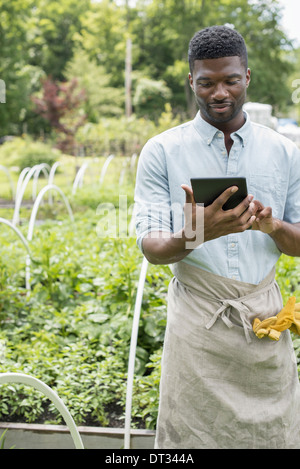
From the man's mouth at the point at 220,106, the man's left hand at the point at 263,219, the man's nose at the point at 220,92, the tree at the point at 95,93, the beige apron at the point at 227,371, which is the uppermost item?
the tree at the point at 95,93

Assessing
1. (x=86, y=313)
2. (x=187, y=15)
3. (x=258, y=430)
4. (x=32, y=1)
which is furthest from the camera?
(x=187, y=15)

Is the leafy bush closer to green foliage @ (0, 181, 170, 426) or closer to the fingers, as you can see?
green foliage @ (0, 181, 170, 426)

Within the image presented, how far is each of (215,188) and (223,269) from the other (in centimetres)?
30

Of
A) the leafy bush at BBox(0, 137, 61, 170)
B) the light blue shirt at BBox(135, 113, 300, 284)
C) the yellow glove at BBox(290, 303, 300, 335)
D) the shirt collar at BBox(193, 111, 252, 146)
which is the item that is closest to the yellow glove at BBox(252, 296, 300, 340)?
the yellow glove at BBox(290, 303, 300, 335)

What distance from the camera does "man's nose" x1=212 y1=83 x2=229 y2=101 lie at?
129cm

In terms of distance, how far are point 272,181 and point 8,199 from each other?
26.5ft

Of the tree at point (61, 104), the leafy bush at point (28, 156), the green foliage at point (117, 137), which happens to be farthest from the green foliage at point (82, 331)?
the tree at point (61, 104)

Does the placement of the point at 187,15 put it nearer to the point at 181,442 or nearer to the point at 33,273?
the point at 33,273

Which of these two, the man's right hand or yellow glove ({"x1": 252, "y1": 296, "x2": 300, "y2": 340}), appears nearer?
the man's right hand

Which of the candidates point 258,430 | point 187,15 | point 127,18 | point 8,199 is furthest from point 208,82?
point 127,18

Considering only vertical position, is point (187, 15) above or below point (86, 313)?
above

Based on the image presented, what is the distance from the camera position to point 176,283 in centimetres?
153

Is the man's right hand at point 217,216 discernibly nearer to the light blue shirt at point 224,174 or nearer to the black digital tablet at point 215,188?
the black digital tablet at point 215,188

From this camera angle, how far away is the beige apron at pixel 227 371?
4.64ft
